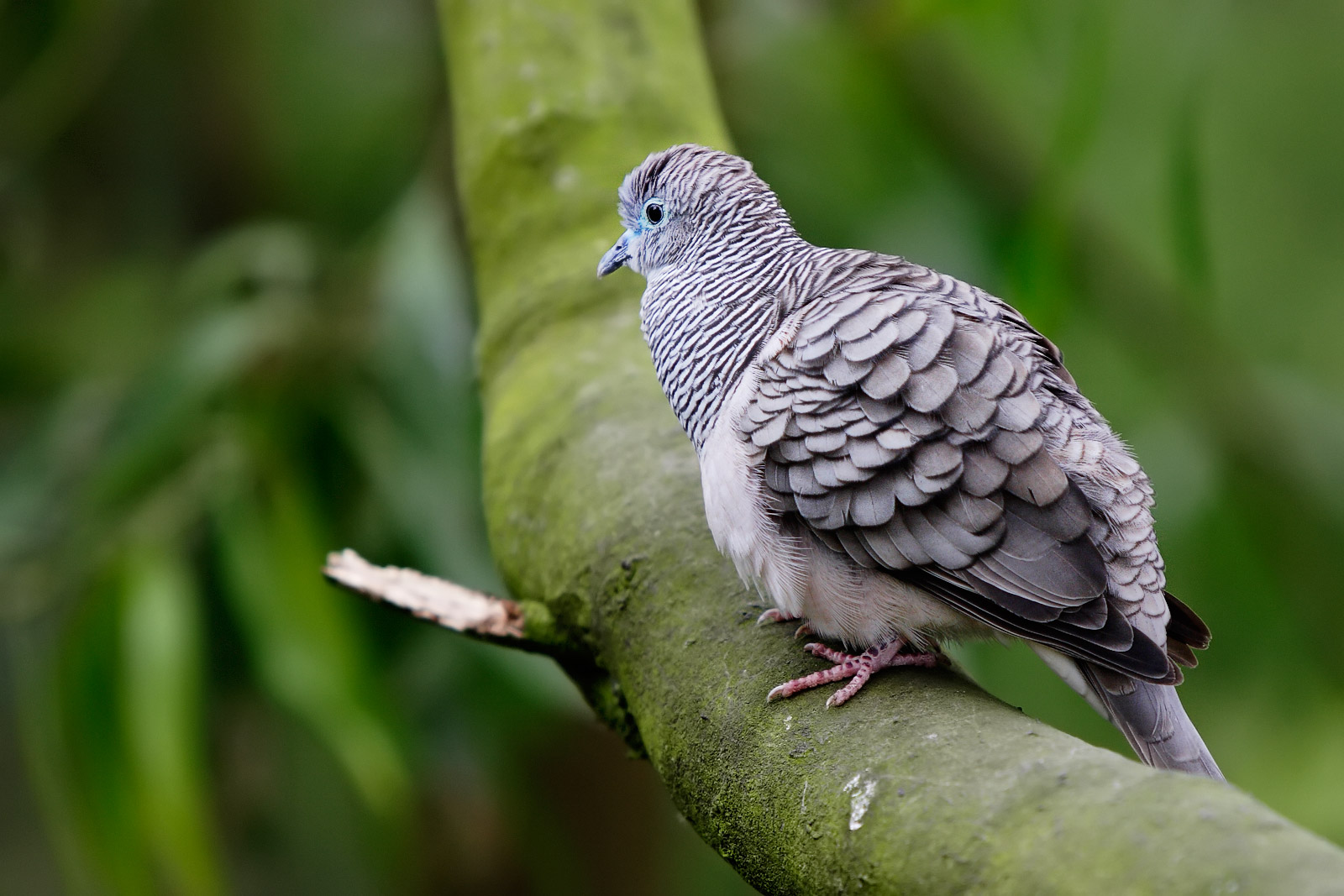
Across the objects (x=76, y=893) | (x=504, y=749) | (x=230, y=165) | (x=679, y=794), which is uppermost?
(x=230, y=165)

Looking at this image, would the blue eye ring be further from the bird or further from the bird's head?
the bird

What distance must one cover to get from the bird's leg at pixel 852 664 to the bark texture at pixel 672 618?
0.02 metres

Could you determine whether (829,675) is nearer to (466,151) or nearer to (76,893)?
(466,151)

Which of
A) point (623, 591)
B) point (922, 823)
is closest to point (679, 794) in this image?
point (623, 591)

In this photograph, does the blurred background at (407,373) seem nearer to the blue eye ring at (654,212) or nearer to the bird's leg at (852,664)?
the blue eye ring at (654,212)

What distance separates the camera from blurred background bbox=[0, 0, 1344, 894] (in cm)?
334

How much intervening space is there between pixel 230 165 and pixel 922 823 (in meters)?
4.72

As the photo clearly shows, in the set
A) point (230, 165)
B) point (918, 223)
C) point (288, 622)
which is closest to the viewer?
point (288, 622)

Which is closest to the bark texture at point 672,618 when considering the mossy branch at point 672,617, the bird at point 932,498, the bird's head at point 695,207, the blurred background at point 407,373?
the mossy branch at point 672,617

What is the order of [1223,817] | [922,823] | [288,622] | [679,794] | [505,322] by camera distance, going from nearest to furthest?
[1223,817] < [922,823] < [679,794] < [505,322] < [288,622]

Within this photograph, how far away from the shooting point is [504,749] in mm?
4188

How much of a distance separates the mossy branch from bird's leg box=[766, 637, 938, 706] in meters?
0.02

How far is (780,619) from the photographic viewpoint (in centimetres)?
185

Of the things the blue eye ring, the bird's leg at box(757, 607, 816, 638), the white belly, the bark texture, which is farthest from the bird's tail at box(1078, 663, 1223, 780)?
the blue eye ring
